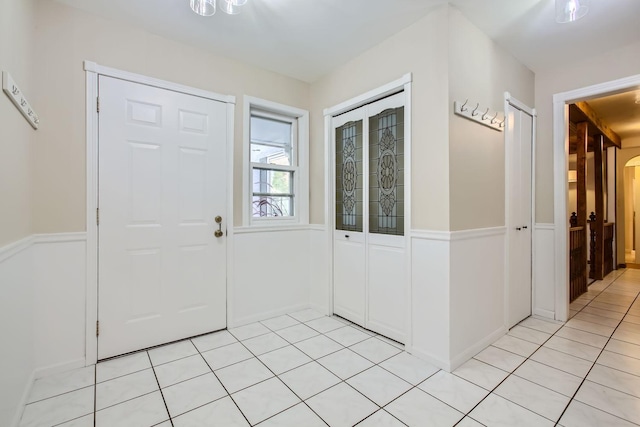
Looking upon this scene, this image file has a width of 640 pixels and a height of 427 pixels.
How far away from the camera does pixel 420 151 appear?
7.53 feet

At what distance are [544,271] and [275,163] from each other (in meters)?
3.08

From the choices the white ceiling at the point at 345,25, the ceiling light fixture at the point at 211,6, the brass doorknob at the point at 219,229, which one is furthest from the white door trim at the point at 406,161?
the ceiling light fixture at the point at 211,6

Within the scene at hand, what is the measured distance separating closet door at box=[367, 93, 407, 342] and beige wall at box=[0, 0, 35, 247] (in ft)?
7.99

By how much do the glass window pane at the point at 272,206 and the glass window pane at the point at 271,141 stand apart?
15.6 inches

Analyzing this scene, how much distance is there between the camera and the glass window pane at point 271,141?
3.18 m

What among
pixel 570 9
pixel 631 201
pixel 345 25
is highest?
pixel 345 25

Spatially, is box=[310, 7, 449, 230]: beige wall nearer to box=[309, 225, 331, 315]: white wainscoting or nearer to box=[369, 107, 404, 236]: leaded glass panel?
box=[369, 107, 404, 236]: leaded glass panel

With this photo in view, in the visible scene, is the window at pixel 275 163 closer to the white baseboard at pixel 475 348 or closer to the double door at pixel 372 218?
the double door at pixel 372 218

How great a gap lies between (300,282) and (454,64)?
2535mm

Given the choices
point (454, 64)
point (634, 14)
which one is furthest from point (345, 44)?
point (634, 14)

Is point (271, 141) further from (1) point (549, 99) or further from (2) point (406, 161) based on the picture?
(1) point (549, 99)

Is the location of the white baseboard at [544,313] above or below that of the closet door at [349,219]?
below

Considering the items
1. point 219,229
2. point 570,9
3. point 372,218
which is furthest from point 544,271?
point 219,229

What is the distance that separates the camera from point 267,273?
3107mm
